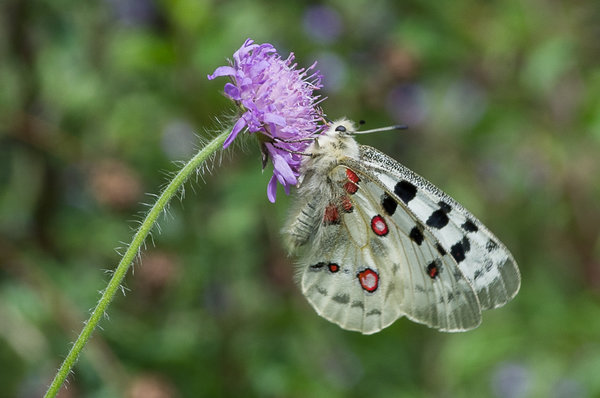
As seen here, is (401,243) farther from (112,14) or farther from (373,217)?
(112,14)

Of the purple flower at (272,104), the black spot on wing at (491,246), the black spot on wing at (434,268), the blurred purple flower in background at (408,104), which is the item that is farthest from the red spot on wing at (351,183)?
the blurred purple flower in background at (408,104)

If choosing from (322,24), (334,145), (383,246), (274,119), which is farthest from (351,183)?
(322,24)

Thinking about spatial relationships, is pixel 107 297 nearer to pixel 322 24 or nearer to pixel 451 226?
pixel 451 226

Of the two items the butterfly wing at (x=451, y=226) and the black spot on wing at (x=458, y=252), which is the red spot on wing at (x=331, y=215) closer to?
the butterfly wing at (x=451, y=226)

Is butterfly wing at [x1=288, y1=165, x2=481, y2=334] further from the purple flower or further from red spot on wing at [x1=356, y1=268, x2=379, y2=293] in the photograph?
the purple flower

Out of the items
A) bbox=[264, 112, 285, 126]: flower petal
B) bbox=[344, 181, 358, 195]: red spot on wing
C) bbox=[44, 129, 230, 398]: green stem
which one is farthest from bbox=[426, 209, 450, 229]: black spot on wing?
bbox=[44, 129, 230, 398]: green stem
